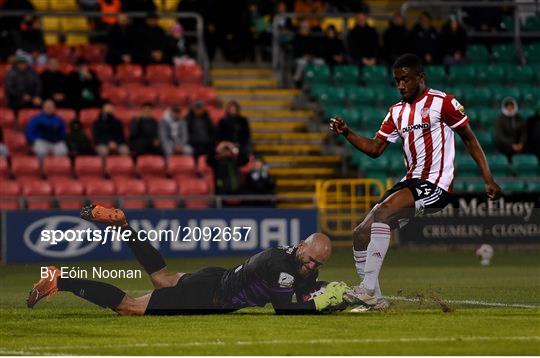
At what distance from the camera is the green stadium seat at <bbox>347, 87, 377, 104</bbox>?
2881 centimetres

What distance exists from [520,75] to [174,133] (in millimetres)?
8752

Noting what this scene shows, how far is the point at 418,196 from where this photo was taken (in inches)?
501

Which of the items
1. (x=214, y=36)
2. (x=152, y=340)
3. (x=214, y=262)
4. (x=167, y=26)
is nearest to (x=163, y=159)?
(x=214, y=36)

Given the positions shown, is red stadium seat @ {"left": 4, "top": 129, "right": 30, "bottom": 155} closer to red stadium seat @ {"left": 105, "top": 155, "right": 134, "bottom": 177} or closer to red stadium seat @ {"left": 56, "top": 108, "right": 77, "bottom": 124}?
red stadium seat @ {"left": 56, "top": 108, "right": 77, "bottom": 124}

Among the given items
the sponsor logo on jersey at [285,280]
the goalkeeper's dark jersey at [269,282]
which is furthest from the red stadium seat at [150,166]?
the sponsor logo on jersey at [285,280]

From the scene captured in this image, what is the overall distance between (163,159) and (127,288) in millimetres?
12731

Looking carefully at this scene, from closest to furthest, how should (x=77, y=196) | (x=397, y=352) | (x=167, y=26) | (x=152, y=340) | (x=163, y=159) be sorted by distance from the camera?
(x=397, y=352)
(x=152, y=340)
(x=77, y=196)
(x=163, y=159)
(x=167, y=26)

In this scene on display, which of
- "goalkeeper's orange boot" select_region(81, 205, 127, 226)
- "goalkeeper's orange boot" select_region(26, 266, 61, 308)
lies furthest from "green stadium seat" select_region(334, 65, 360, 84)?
"goalkeeper's orange boot" select_region(26, 266, 61, 308)

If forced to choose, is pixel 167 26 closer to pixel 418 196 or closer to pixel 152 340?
pixel 418 196

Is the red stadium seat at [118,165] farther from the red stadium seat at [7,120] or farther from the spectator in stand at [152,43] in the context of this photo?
the spectator in stand at [152,43]

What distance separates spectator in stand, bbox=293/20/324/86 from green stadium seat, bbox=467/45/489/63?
3747mm

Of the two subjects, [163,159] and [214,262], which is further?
[163,159]

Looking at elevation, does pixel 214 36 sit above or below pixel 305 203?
above

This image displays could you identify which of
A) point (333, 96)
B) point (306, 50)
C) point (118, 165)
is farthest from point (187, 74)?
point (118, 165)
